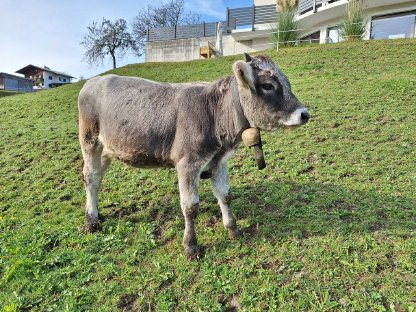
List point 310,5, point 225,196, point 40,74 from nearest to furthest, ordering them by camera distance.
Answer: point 225,196 → point 310,5 → point 40,74

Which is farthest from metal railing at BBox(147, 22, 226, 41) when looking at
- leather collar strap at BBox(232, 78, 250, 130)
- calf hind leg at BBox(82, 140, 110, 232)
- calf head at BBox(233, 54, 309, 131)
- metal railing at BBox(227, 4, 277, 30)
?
calf head at BBox(233, 54, 309, 131)

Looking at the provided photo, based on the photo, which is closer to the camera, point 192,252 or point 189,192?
point 189,192

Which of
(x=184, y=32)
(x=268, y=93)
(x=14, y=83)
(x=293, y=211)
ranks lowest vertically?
(x=293, y=211)

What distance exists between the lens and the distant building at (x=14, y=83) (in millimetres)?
61125

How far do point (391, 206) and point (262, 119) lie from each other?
2406 mm

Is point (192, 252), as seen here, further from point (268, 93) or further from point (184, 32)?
point (184, 32)

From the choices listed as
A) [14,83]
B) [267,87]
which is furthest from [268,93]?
[14,83]

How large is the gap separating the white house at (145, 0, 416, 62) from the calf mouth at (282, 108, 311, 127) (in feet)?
49.8

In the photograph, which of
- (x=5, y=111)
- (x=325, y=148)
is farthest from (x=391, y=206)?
(x=5, y=111)

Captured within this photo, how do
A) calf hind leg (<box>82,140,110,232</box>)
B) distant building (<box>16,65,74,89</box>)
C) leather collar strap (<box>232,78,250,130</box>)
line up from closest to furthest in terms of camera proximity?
1. leather collar strap (<box>232,78,250,130</box>)
2. calf hind leg (<box>82,140,110,232</box>)
3. distant building (<box>16,65,74,89</box>)

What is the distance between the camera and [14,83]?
6384 cm

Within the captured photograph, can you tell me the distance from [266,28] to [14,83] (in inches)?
2238

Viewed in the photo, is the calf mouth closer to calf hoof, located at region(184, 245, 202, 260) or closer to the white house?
calf hoof, located at region(184, 245, 202, 260)

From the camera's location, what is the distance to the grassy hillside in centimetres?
329
